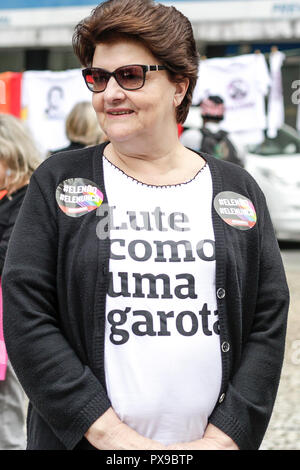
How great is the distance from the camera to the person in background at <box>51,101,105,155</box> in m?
5.95

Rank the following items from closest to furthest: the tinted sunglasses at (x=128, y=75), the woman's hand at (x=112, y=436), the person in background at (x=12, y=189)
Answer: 1. the woman's hand at (x=112, y=436)
2. the tinted sunglasses at (x=128, y=75)
3. the person in background at (x=12, y=189)

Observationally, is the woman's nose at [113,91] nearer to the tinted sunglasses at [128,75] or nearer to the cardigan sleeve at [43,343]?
the tinted sunglasses at [128,75]

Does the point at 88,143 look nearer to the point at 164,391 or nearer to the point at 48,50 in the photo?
the point at 164,391

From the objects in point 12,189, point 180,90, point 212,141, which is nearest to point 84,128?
point 212,141

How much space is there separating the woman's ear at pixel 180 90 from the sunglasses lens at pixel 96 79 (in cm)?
21

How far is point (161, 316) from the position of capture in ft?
6.70

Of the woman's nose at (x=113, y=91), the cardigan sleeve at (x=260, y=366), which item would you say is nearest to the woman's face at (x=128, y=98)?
the woman's nose at (x=113, y=91)

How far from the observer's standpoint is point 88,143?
5941mm

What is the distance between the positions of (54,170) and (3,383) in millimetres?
1768

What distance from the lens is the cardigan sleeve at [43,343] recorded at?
6.57 feet

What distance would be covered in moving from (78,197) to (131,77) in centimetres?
32

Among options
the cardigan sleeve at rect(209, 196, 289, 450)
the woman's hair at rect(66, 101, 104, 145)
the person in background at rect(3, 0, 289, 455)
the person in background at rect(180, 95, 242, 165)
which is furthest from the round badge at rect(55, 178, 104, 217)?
the person in background at rect(180, 95, 242, 165)

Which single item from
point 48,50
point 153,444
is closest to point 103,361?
point 153,444

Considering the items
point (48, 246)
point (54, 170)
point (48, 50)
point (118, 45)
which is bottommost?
point (48, 50)
